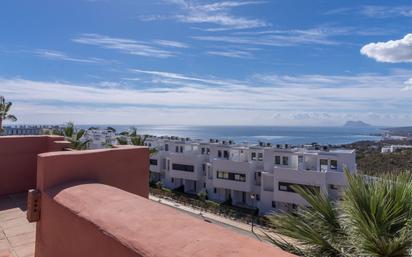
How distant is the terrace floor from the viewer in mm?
4168

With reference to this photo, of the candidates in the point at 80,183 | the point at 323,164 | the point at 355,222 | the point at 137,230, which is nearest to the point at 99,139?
the point at 323,164

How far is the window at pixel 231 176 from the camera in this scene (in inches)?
1326

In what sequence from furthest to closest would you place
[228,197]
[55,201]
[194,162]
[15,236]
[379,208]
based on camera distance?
[194,162] → [228,197] → [15,236] → [55,201] → [379,208]

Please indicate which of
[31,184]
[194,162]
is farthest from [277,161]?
[31,184]

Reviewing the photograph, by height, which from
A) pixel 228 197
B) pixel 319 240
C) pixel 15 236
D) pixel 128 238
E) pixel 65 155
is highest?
pixel 65 155

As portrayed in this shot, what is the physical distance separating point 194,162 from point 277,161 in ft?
35.5

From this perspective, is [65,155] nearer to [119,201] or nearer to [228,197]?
[119,201]

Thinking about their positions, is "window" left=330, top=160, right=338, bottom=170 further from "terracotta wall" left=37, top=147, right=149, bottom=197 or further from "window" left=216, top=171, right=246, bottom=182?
"terracotta wall" left=37, top=147, right=149, bottom=197

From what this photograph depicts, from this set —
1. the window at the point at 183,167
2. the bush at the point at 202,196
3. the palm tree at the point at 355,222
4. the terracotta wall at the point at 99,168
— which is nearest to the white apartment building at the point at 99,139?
the window at the point at 183,167

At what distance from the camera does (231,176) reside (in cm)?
3416

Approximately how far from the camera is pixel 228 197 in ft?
117

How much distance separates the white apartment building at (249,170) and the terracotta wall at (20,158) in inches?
686

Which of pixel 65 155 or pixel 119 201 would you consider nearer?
pixel 119 201

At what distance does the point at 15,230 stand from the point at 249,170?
29.6 m
